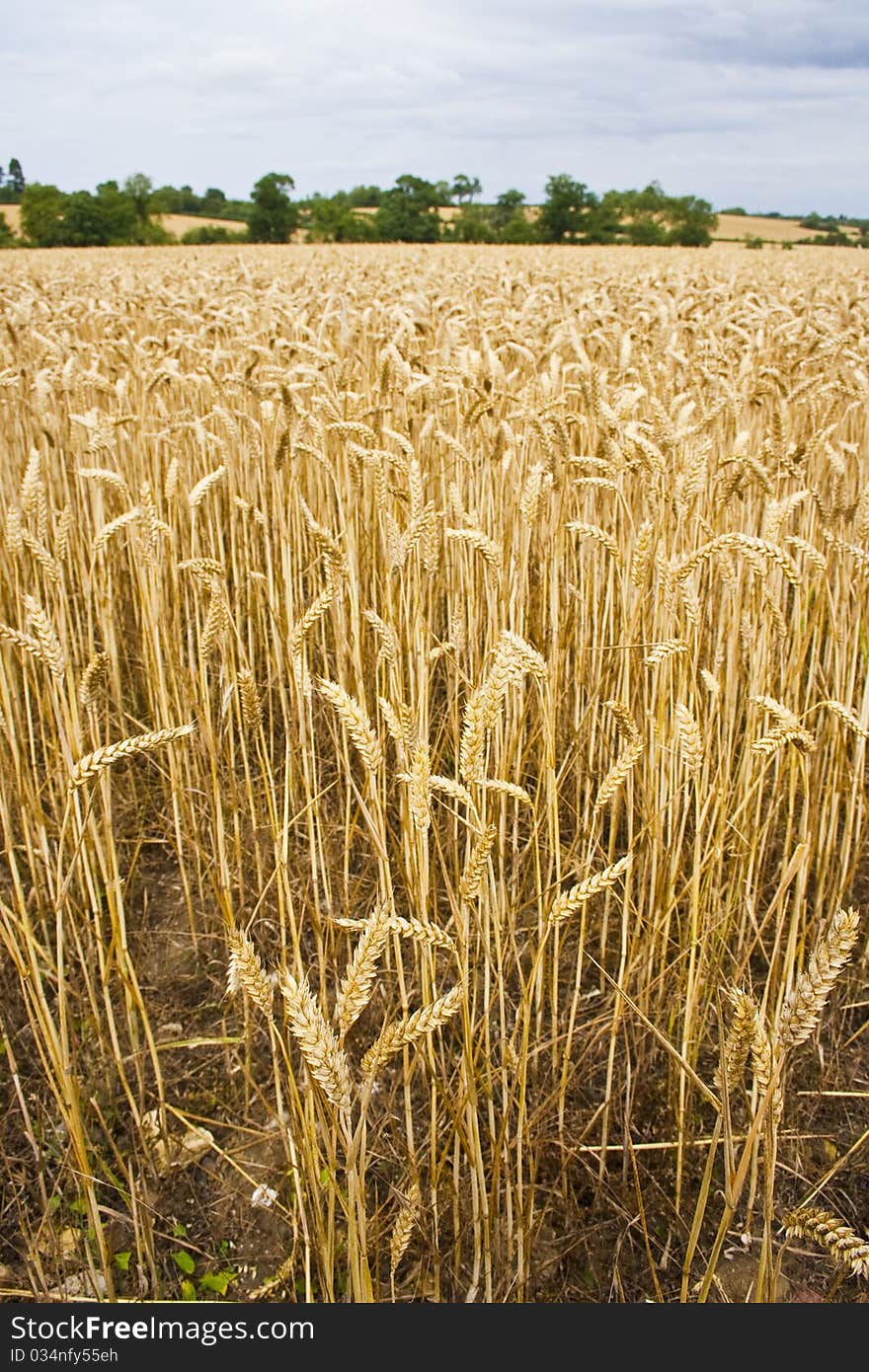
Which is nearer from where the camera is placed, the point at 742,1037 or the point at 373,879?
the point at 742,1037

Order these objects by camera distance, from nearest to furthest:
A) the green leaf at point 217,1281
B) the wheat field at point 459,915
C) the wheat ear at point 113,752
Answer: the wheat ear at point 113,752 < the wheat field at point 459,915 < the green leaf at point 217,1281

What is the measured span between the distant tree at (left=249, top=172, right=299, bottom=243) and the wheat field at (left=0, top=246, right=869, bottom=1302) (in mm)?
48538

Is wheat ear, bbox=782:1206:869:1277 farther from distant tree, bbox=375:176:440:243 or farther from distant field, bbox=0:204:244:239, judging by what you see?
distant field, bbox=0:204:244:239

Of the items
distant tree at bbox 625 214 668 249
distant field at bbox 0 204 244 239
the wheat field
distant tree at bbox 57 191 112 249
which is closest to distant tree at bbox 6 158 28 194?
distant field at bbox 0 204 244 239

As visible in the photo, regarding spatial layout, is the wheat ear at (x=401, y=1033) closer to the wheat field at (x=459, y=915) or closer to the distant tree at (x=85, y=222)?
the wheat field at (x=459, y=915)

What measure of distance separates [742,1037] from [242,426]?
3.14 meters

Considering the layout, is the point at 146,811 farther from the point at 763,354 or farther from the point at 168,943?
the point at 763,354

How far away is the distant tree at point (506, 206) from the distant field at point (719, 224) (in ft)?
2.59

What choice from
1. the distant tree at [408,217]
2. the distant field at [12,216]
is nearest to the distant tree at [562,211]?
the distant tree at [408,217]

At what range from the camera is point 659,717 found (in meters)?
1.75

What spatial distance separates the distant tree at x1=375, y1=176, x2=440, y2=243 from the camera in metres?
44.3

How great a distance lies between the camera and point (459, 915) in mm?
1170

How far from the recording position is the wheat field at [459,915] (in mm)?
1258

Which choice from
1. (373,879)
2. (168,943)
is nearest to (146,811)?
(168,943)
